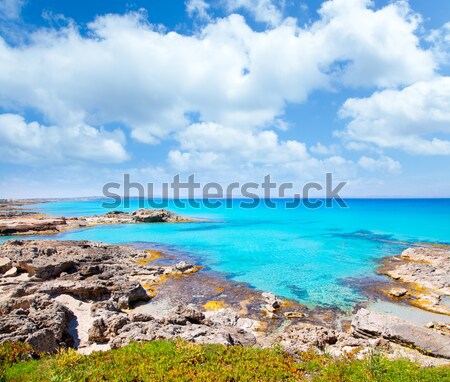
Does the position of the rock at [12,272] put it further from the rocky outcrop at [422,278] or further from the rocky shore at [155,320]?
the rocky outcrop at [422,278]

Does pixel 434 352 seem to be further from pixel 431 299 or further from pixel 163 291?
pixel 163 291

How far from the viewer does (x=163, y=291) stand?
28.0 m

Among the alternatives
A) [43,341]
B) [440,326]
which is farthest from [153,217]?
[440,326]

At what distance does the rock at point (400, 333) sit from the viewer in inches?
630

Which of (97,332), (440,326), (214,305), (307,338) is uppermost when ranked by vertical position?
(97,332)

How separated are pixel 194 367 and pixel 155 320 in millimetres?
7944

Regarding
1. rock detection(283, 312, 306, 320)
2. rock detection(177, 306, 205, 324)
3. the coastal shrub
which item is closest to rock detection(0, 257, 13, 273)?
the coastal shrub

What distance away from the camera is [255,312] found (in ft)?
75.4

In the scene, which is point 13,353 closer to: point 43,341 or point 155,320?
point 43,341

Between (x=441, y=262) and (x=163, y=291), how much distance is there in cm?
3688

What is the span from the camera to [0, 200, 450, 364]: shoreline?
16781mm

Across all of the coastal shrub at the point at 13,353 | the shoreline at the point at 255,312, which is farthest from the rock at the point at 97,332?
the coastal shrub at the point at 13,353

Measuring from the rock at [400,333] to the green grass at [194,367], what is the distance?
523 cm

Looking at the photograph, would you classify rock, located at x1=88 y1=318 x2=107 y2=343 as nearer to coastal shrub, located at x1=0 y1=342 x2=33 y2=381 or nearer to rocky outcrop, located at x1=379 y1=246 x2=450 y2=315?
coastal shrub, located at x1=0 y1=342 x2=33 y2=381
